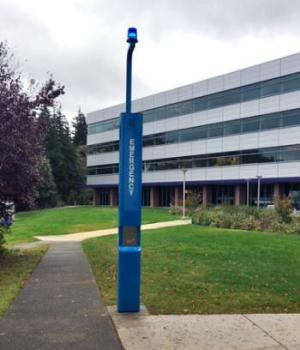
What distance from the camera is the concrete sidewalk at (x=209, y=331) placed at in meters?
6.42

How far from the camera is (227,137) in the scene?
6300 centimetres

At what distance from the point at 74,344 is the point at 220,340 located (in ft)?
5.45

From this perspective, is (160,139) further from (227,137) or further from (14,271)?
(14,271)

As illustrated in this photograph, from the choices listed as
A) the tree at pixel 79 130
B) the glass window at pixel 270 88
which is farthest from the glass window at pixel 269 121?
the tree at pixel 79 130

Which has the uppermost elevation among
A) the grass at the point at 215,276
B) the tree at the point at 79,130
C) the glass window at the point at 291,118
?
the tree at the point at 79,130

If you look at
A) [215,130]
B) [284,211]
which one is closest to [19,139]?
[284,211]

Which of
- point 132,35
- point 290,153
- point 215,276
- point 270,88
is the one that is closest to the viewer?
point 132,35

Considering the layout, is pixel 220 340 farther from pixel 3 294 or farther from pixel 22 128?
pixel 22 128

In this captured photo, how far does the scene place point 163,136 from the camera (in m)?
74.1

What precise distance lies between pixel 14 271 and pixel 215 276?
454 cm

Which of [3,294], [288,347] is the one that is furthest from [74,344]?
[3,294]

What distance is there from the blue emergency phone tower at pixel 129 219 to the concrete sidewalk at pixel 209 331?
326 mm

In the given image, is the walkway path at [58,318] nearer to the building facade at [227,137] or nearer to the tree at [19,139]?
the tree at [19,139]

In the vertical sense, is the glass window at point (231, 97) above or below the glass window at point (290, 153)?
above
